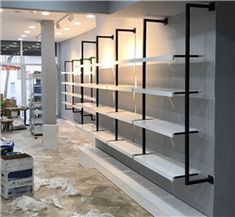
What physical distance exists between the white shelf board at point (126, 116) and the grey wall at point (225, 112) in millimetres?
1239

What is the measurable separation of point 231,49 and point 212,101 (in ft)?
1.65

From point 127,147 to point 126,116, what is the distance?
1.34 ft

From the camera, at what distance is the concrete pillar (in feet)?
23.7

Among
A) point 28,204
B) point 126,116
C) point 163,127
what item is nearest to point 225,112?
point 163,127

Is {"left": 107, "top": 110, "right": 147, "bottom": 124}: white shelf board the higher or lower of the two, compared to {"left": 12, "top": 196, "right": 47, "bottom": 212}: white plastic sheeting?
higher

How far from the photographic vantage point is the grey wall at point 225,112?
3033mm

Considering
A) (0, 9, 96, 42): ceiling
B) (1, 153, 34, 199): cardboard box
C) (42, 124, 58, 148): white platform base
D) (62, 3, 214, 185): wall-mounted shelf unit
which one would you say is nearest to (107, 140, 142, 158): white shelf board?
(62, 3, 214, 185): wall-mounted shelf unit

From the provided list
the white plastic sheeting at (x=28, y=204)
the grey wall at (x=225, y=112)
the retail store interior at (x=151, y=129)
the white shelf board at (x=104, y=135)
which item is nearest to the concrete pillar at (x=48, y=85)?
the retail store interior at (x=151, y=129)

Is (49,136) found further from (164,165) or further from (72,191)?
(164,165)

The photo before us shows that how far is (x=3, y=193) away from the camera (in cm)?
422

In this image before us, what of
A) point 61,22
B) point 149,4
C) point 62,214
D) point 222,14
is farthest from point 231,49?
point 61,22

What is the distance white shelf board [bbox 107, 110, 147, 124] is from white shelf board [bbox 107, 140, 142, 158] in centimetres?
38

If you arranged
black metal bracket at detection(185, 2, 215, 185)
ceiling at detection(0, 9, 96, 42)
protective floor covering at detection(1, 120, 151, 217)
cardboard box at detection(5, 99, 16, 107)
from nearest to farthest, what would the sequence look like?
black metal bracket at detection(185, 2, 215, 185) < protective floor covering at detection(1, 120, 151, 217) < ceiling at detection(0, 9, 96, 42) < cardboard box at detection(5, 99, 16, 107)

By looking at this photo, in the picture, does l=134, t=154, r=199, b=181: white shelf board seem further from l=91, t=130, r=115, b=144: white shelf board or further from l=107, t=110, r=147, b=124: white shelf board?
l=91, t=130, r=115, b=144: white shelf board
